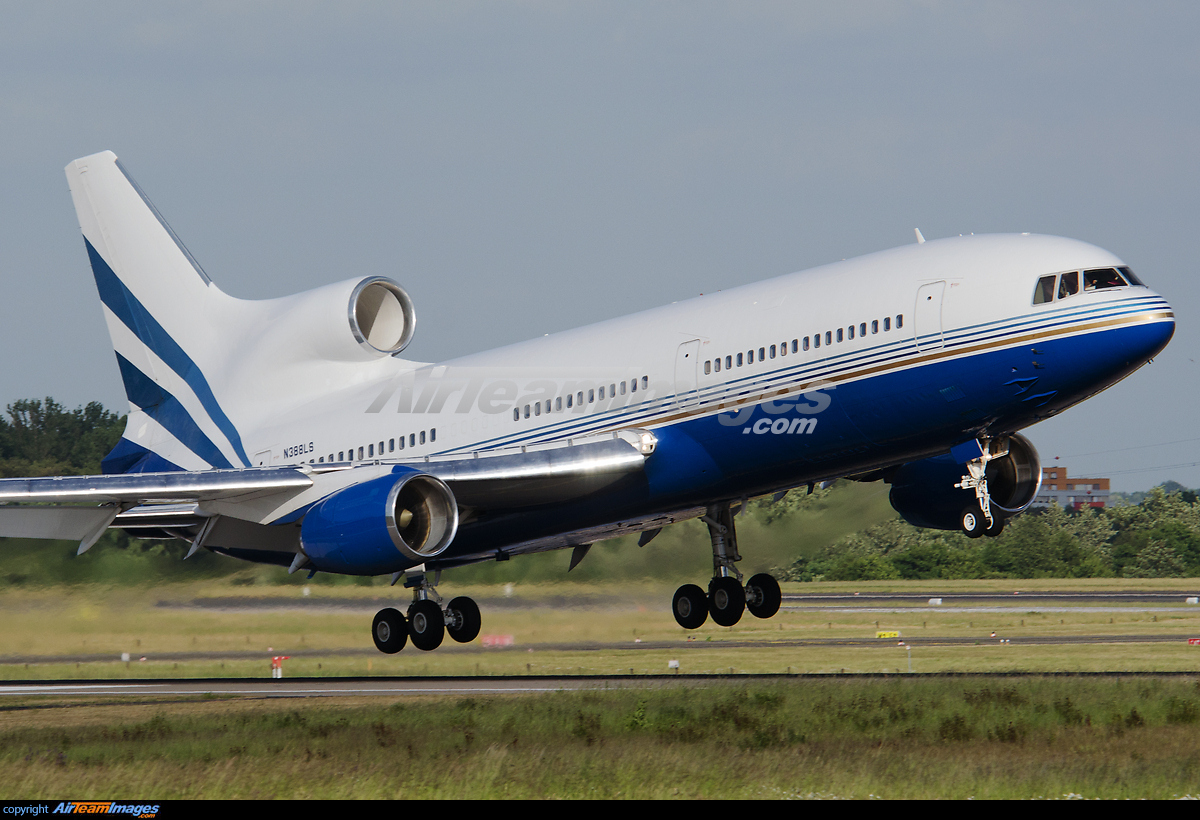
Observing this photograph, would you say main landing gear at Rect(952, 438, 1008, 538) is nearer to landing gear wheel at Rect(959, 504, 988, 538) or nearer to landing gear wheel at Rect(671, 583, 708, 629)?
landing gear wheel at Rect(959, 504, 988, 538)

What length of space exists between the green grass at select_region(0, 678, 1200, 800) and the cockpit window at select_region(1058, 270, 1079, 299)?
304 inches

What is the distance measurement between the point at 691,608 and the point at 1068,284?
1347 centimetres

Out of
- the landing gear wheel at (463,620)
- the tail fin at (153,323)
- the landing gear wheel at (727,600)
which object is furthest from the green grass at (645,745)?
the tail fin at (153,323)

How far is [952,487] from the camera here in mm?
32906

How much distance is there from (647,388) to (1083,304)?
8926 millimetres

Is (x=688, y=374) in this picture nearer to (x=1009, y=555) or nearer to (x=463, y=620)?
(x=463, y=620)

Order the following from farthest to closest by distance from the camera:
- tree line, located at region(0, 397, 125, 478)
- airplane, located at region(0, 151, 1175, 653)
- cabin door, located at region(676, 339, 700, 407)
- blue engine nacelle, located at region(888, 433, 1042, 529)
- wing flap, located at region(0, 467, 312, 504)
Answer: tree line, located at region(0, 397, 125, 478)
blue engine nacelle, located at region(888, 433, 1042, 529)
wing flap, located at region(0, 467, 312, 504)
cabin door, located at region(676, 339, 700, 407)
airplane, located at region(0, 151, 1175, 653)

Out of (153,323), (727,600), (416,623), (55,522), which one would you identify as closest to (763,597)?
(727,600)

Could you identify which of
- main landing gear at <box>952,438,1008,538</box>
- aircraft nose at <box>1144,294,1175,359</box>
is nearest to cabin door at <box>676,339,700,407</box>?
main landing gear at <box>952,438,1008,538</box>

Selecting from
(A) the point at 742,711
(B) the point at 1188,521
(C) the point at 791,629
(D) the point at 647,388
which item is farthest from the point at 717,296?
(B) the point at 1188,521

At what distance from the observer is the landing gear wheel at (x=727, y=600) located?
34.0 metres

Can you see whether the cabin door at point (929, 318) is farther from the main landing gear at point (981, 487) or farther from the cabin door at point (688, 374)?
the cabin door at point (688, 374)

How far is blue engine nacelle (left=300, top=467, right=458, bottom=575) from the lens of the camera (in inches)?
1133

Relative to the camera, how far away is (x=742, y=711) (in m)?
26.6
